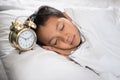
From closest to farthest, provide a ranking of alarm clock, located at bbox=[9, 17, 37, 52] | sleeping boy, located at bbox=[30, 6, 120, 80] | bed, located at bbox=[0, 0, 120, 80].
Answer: bed, located at bbox=[0, 0, 120, 80]
alarm clock, located at bbox=[9, 17, 37, 52]
sleeping boy, located at bbox=[30, 6, 120, 80]

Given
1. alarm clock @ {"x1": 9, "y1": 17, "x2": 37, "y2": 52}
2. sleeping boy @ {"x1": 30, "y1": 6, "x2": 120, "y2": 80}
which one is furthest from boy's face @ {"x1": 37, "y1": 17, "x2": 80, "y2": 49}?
alarm clock @ {"x1": 9, "y1": 17, "x2": 37, "y2": 52}

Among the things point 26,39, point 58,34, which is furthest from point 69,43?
point 26,39

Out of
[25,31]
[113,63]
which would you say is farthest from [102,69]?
[25,31]

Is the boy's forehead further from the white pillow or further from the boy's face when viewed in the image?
the white pillow

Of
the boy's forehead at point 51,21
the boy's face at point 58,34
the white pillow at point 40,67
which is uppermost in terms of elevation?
the boy's forehead at point 51,21

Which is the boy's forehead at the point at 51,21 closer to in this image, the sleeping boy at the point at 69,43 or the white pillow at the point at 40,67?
the sleeping boy at the point at 69,43

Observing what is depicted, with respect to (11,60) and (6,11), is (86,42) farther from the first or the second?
(6,11)

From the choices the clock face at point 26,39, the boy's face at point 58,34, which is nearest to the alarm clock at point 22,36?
the clock face at point 26,39

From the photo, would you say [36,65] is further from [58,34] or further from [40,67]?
[58,34]

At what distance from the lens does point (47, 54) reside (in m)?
A: 1.18

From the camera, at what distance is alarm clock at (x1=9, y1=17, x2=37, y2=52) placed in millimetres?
1155

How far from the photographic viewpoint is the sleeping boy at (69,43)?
1.26 metres

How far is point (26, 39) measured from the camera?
46.9 inches

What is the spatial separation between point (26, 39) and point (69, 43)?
9.8 inches
